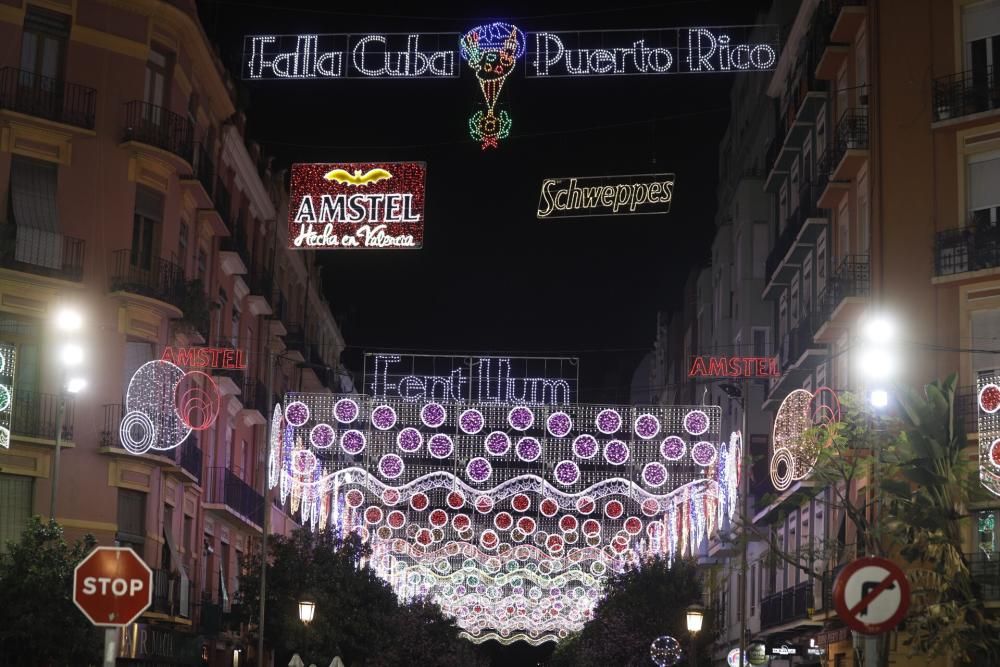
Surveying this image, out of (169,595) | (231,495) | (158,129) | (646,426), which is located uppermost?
(158,129)

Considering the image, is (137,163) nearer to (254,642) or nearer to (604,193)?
A: (604,193)

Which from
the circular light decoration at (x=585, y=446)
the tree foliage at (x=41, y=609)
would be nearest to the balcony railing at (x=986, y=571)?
the circular light decoration at (x=585, y=446)

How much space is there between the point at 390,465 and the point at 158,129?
46.4 feet

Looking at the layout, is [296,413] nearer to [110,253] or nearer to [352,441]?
[352,441]

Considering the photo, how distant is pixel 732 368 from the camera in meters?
40.3

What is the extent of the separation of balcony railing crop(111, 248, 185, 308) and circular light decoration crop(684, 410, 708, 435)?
14.4m

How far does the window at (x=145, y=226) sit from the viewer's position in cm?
4175

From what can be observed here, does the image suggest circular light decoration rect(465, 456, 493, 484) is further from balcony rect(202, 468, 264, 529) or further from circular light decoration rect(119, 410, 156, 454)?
circular light decoration rect(119, 410, 156, 454)

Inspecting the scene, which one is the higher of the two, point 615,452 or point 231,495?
point 615,452

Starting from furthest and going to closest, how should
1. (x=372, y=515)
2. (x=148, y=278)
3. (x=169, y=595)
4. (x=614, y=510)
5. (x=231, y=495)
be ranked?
(x=372, y=515) < (x=614, y=510) < (x=231, y=495) < (x=169, y=595) < (x=148, y=278)

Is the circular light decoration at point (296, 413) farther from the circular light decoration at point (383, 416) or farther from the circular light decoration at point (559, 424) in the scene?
the circular light decoration at point (559, 424)

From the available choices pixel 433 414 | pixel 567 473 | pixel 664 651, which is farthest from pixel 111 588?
pixel 567 473

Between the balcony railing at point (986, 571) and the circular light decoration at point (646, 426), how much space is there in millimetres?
11088

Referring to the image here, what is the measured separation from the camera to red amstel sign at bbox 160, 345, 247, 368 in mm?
39906
